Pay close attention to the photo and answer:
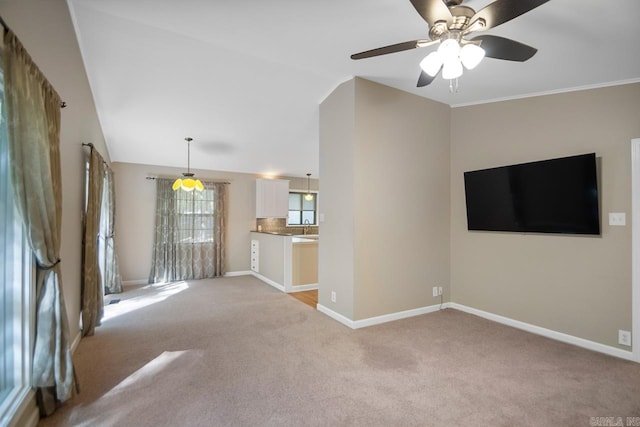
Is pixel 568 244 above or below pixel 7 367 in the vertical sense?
above

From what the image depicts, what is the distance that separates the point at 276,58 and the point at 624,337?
436 cm

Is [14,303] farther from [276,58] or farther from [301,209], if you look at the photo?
[301,209]

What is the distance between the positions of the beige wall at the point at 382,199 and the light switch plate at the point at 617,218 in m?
1.68

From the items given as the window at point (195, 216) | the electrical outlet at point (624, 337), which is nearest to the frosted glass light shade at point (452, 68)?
the electrical outlet at point (624, 337)

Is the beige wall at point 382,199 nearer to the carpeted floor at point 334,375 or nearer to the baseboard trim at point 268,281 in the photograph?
the carpeted floor at point 334,375

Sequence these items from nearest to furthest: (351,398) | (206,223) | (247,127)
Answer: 1. (351,398)
2. (247,127)
3. (206,223)

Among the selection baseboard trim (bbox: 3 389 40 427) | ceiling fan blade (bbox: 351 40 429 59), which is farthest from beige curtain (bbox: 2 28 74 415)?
ceiling fan blade (bbox: 351 40 429 59)

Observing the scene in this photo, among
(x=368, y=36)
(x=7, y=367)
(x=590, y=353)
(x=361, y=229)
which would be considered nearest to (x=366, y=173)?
(x=361, y=229)

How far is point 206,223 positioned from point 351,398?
16.9 ft

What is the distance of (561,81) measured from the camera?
9.95 ft

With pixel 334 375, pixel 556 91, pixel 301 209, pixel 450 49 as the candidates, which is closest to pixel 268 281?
pixel 301 209

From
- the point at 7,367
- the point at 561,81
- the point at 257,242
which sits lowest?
the point at 7,367

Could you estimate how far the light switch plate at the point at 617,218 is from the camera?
2787mm

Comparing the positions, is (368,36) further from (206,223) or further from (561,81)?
(206,223)
